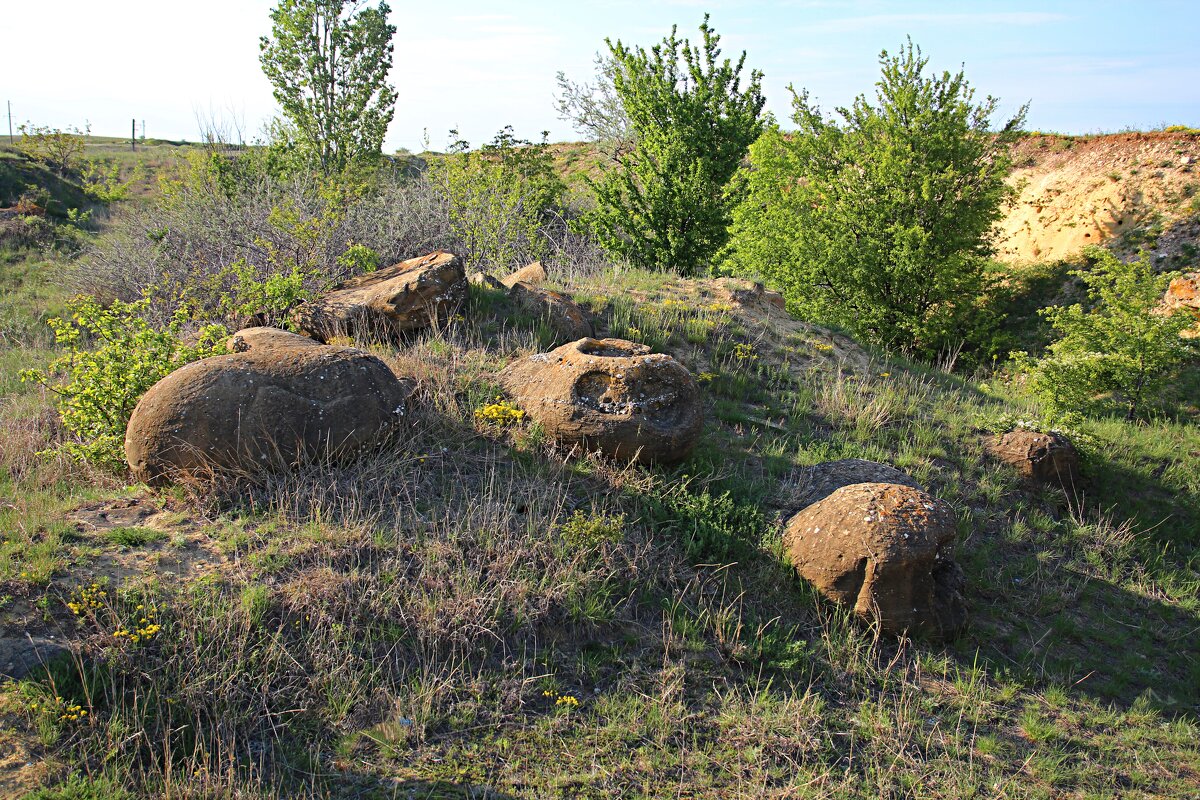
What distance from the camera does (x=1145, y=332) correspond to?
11.4m

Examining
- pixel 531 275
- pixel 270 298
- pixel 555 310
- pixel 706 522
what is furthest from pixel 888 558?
pixel 270 298

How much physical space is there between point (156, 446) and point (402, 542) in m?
1.93

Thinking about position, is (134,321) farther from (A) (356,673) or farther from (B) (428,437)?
(A) (356,673)

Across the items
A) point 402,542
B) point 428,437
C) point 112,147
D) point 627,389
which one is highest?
point 112,147

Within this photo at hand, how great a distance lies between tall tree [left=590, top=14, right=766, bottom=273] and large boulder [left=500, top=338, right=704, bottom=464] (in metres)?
11.5

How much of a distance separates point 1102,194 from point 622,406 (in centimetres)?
1960

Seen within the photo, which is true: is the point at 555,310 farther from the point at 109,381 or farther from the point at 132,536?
the point at 132,536

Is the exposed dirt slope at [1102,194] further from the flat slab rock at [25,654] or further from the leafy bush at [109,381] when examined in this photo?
the flat slab rock at [25,654]

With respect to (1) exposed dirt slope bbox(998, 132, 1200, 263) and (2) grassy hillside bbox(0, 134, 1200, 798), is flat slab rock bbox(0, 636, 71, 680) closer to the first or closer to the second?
(2) grassy hillside bbox(0, 134, 1200, 798)

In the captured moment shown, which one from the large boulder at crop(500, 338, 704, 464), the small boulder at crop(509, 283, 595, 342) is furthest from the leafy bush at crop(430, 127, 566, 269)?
the large boulder at crop(500, 338, 704, 464)

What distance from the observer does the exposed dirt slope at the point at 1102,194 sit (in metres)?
18.8

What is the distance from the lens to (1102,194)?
2022 centimetres

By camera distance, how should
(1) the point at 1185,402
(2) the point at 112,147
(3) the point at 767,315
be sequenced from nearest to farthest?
1. (3) the point at 767,315
2. (1) the point at 1185,402
3. (2) the point at 112,147

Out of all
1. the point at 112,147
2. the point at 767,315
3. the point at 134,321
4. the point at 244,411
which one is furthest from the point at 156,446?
the point at 112,147
